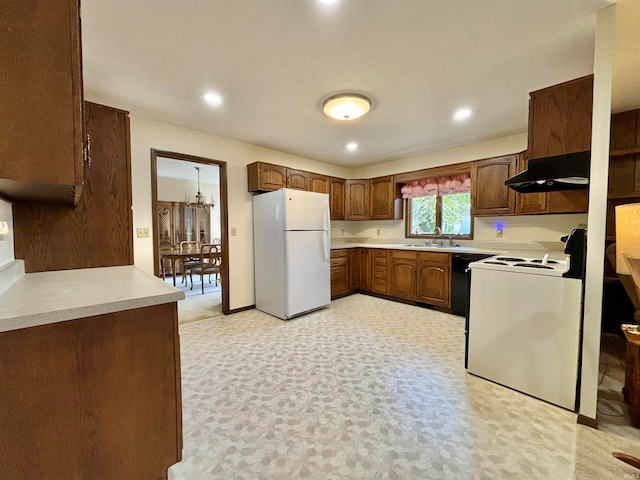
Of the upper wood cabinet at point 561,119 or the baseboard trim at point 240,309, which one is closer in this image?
the upper wood cabinet at point 561,119

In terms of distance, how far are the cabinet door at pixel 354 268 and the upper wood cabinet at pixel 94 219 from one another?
3215mm

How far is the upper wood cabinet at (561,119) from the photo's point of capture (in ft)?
5.89

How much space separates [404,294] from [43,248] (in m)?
3.90

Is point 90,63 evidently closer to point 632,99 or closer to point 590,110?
point 590,110

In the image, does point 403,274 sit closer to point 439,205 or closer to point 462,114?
point 439,205

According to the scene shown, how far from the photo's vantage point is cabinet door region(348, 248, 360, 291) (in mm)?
4556

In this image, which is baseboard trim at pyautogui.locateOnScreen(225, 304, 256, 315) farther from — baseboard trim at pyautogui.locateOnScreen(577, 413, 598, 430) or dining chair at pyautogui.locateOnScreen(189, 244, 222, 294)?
baseboard trim at pyautogui.locateOnScreen(577, 413, 598, 430)

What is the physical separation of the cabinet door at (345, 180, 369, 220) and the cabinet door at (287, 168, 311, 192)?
99 centimetres

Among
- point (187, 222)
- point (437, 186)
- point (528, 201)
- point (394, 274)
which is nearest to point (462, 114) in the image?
point (528, 201)

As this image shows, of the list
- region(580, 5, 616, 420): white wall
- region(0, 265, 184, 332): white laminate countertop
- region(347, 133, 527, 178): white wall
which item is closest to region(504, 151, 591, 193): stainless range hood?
region(580, 5, 616, 420): white wall

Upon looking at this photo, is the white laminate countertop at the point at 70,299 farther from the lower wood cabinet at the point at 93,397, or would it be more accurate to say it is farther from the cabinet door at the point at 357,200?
the cabinet door at the point at 357,200

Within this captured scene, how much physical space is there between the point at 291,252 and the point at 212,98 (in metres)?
1.83

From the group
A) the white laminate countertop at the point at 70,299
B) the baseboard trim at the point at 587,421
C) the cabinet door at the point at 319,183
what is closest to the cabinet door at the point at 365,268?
the cabinet door at the point at 319,183

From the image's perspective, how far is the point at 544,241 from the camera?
3.37 meters
